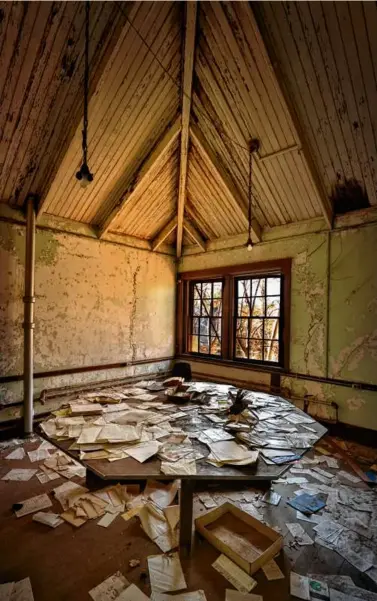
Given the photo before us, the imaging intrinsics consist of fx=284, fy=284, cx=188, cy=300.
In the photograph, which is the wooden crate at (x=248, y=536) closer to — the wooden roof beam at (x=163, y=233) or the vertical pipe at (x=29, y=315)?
the vertical pipe at (x=29, y=315)

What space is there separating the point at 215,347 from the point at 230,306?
0.90 m

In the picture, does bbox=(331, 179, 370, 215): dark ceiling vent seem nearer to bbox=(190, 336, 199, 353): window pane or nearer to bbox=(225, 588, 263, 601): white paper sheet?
bbox=(190, 336, 199, 353): window pane

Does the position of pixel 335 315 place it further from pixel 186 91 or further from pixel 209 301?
pixel 186 91

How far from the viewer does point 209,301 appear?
5707mm

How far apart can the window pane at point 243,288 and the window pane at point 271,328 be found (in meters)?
0.63

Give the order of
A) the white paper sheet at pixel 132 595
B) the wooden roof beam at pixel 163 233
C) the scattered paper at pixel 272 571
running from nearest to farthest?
1. the white paper sheet at pixel 132 595
2. the scattered paper at pixel 272 571
3. the wooden roof beam at pixel 163 233

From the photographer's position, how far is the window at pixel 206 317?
5.54 meters

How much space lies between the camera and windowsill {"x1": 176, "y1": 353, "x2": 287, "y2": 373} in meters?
4.56

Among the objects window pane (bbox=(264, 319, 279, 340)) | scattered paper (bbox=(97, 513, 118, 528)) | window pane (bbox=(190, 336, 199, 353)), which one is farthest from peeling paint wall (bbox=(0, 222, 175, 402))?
scattered paper (bbox=(97, 513, 118, 528))

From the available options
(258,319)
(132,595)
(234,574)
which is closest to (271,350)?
(258,319)

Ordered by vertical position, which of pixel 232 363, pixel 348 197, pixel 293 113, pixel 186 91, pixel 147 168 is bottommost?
pixel 232 363

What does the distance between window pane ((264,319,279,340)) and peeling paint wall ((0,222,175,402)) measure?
2051 mm

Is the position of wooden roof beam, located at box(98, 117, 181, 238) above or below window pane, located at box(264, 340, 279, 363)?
above

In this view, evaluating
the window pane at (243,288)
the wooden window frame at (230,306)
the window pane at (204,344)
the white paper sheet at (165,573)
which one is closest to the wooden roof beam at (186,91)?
the wooden window frame at (230,306)
